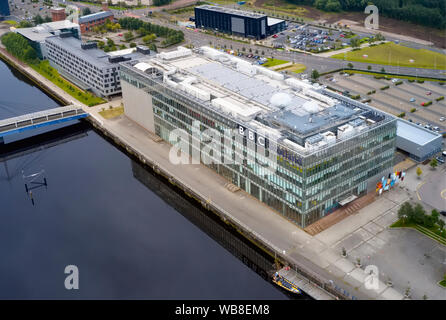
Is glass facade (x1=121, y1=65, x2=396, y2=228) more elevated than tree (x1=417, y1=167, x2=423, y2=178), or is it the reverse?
glass facade (x1=121, y1=65, x2=396, y2=228)

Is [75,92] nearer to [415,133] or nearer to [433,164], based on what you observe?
[415,133]

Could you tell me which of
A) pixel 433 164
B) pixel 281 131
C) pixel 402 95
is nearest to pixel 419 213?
pixel 433 164

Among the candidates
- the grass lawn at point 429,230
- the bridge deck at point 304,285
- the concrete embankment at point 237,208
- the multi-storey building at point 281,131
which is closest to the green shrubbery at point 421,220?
the grass lawn at point 429,230

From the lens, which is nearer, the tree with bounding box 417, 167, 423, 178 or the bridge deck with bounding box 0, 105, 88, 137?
the tree with bounding box 417, 167, 423, 178

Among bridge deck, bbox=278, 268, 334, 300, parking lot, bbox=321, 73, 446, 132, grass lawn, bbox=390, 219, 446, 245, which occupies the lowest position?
bridge deck, bbox=278, 268, 334, 300

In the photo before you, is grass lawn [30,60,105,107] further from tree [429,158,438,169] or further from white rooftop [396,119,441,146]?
tree [429,158,438,169]

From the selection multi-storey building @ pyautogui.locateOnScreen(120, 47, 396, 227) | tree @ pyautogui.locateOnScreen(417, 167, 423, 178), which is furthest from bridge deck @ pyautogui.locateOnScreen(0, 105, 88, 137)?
tree @ pyautogui.locateOnScreen(417, 167, 423, 178)
